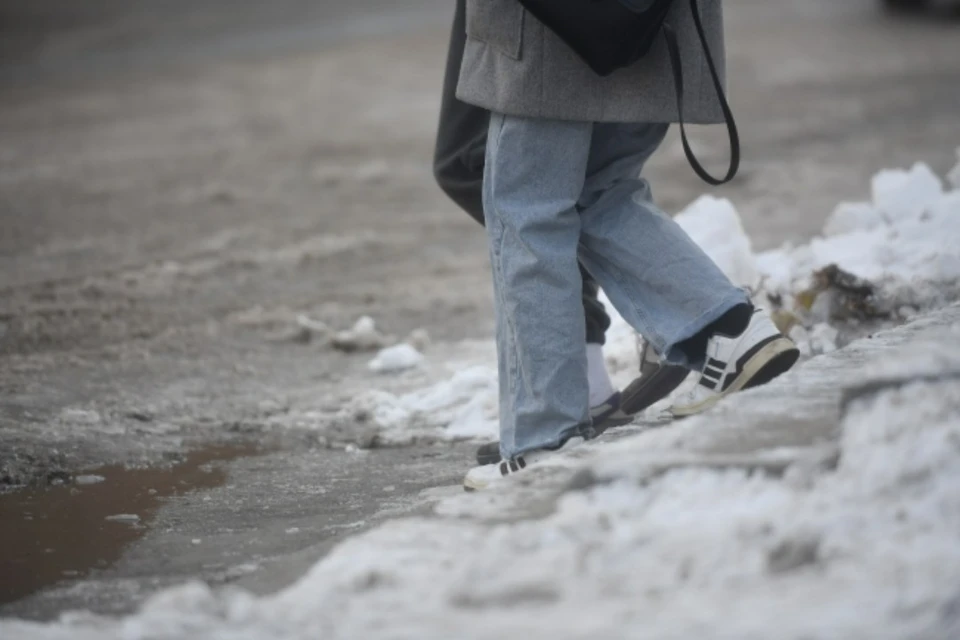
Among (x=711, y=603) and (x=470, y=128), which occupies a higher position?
(x=470, y=128)

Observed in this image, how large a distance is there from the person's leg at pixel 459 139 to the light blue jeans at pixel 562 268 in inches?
7.4

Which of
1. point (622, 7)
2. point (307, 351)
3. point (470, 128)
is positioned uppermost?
point (622, 7)

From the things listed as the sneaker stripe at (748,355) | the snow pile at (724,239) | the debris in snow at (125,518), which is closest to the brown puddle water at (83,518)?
the debris in snow at (125,518)

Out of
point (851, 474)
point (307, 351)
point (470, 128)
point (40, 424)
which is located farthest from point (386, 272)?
point (851, 474)

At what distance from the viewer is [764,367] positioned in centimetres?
285

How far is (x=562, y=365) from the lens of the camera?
2.83 m

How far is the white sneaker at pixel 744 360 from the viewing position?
286 centimetres

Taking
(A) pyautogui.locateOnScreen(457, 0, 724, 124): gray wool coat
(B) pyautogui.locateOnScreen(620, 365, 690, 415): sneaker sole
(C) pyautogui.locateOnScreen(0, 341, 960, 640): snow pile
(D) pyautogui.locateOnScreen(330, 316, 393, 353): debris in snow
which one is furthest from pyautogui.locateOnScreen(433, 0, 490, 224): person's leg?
(D) pyautogui.locateOnScreen(330, 316, 393, 353): debris in snow

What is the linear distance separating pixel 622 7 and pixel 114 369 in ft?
8.15

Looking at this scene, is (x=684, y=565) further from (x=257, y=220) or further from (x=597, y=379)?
(x=257, y=220)

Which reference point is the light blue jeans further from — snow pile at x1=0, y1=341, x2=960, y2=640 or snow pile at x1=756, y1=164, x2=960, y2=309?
snow pile at x1=756, y1=164, x2=960, y2=309

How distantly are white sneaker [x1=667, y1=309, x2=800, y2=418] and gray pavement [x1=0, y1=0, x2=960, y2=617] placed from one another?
2.61 ft

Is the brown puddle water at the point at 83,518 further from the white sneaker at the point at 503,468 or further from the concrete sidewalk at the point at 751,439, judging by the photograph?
the concrete sidewalk at the point at 751,439

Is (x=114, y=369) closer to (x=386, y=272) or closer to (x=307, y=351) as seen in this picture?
(x=307, y=351)
